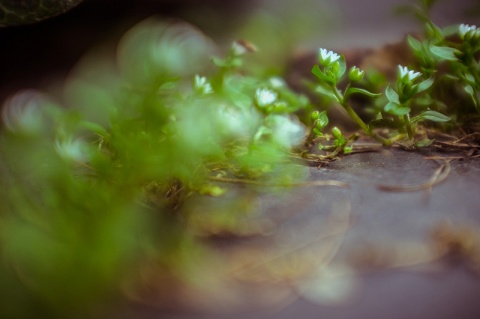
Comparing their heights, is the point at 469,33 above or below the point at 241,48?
above

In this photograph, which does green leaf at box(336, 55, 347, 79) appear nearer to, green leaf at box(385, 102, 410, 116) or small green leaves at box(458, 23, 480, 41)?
green leaf at box(385, 102, 410, 116)

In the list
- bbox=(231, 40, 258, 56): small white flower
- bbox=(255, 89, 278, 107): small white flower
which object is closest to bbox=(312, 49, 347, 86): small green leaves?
bbox=(255, 89, 278, 107): small white flower

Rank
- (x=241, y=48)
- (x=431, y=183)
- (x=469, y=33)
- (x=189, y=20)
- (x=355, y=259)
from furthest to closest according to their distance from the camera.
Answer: (x=189, y=20) < (x=241, y=48) < (x=469, y=33) < (x=431, y=183) < (x=355, y=259)

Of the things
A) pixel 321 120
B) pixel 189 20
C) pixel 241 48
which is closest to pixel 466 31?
pixel 321 120

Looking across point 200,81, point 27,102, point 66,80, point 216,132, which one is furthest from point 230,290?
point 66,80

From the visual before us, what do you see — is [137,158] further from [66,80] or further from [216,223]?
[66,80]

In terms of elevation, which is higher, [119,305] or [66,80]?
[119,305]

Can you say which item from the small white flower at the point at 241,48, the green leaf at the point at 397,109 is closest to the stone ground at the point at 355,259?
the green leaf at the point at 397,109

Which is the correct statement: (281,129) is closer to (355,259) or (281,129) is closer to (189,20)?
(355,259)

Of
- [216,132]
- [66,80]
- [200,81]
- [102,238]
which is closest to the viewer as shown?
[102,238]
